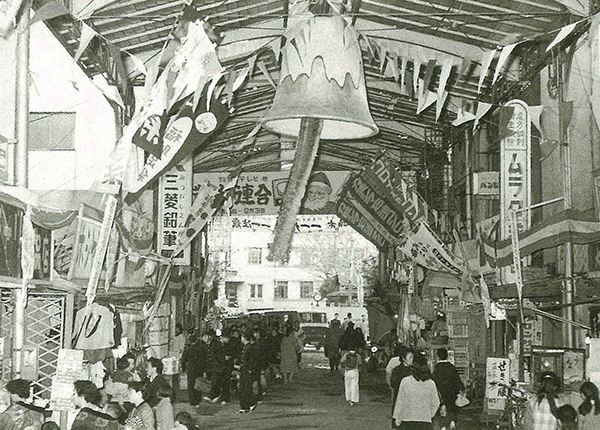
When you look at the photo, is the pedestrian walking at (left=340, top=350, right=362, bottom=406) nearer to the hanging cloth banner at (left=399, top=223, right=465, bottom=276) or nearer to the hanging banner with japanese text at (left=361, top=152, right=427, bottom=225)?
the hanging cloth banner at (left=399, top=223, right=465, bottom=276)

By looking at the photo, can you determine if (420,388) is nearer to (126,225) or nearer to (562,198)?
(562,198)

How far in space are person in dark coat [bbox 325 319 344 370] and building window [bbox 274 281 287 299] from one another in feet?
98.7

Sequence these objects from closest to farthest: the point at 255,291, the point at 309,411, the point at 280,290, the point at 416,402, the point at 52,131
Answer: the point at 416,402 → the point at 52,131 → the point at 309,411 → the point at 255,291 → the point at 280,290

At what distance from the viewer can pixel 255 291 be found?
58781 mm

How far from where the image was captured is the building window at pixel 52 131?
17.2 meters

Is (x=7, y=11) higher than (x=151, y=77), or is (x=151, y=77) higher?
(x=7, y=11)

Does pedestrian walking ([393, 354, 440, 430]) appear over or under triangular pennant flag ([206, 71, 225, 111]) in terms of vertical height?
under

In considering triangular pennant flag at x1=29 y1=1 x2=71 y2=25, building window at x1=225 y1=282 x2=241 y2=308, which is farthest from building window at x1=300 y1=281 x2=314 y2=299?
triangular pennant flag at x1=29 y1=1 x2=71 y2=25

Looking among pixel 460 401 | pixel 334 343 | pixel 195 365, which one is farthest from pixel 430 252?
pixel 334 343

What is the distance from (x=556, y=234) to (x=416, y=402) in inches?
150

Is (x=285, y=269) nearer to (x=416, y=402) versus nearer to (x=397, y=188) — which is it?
(x=397, y=188)

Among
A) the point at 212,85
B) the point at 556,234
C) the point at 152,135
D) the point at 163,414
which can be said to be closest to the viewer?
the point at 163,414

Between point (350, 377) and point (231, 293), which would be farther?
point (231, 293)

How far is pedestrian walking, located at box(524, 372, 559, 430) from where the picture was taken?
29.3ft
